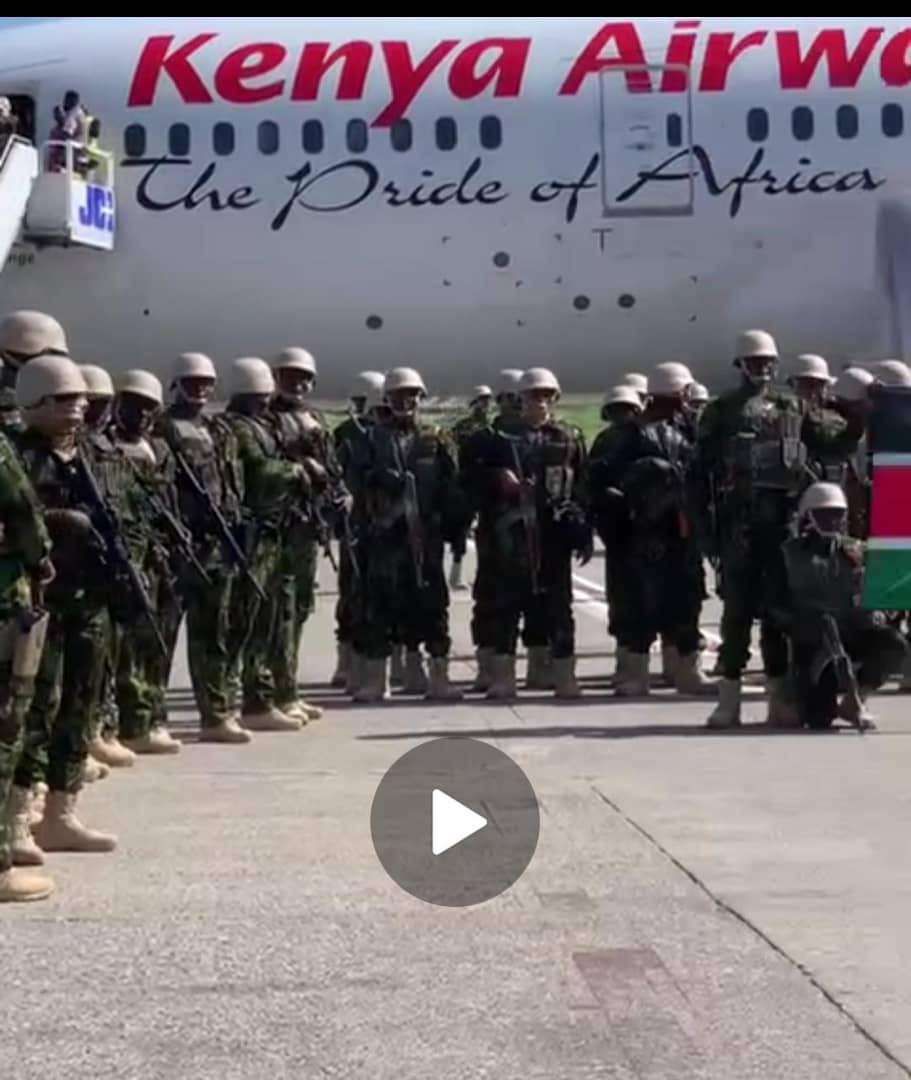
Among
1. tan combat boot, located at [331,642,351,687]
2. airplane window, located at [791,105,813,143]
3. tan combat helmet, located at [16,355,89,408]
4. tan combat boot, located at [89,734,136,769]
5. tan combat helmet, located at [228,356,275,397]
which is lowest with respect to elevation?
tan combat boot, located at [331,642,351,687]

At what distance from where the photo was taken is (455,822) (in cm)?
983

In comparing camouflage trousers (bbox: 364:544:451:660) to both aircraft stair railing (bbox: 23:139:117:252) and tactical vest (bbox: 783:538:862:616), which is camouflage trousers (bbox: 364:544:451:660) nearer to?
tactical vest (bbox: 783:538:862:616)

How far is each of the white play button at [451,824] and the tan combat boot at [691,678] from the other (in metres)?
4.39

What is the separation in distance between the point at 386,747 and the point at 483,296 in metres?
9.29

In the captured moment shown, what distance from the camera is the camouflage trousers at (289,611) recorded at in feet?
43.3

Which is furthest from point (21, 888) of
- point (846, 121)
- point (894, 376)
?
point (846, 121)

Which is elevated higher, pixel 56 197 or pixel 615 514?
pixel 56 197

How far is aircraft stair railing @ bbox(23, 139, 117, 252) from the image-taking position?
65.3ft

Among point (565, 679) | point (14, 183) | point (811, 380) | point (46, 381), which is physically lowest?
point (565, 679)

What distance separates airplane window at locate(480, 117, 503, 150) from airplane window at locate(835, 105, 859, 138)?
256 cm

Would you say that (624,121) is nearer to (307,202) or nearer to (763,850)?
(307,202)

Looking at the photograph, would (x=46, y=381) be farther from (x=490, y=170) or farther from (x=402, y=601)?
(x=490, y=170)

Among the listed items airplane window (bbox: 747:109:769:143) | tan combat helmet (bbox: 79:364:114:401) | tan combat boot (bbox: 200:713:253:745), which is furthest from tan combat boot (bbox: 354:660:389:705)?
airplane window (bbox: 747:109:769:143)

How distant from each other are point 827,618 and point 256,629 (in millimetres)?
2704
